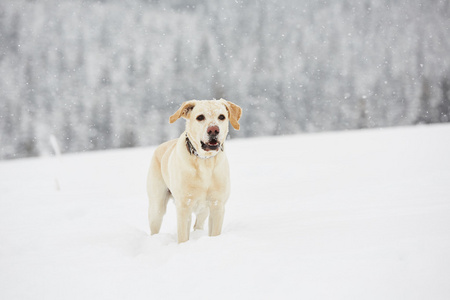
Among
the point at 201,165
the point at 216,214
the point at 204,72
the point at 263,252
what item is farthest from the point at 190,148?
the point at 204,72

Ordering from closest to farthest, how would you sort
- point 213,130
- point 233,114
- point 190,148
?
point 213,130, point 190,148, point 233,114

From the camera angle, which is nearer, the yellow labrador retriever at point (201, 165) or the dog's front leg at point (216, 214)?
the yellow labrador retriever at point (201, 165)

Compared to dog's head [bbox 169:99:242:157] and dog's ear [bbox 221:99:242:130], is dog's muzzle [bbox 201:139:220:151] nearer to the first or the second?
dog's head [bbox 169:99:242:157]

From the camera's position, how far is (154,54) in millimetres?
31219

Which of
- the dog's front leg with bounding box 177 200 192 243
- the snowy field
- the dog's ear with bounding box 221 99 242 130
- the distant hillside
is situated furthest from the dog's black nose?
the distant hillside

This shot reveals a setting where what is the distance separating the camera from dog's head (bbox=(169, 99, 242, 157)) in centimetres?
279

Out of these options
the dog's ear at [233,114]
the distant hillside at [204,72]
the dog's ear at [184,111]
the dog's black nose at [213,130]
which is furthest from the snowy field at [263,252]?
the distant hillside at [204,72]

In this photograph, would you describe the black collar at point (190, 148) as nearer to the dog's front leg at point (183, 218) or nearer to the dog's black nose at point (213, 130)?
the dog's black nose at point (213, 130)

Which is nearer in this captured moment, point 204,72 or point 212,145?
point 212,145

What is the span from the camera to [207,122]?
289cm

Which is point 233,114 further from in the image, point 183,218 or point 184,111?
point 183,218

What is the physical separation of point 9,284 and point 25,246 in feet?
3.11

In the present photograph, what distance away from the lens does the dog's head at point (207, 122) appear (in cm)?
279

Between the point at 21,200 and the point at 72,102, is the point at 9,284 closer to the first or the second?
the point at 21,200
